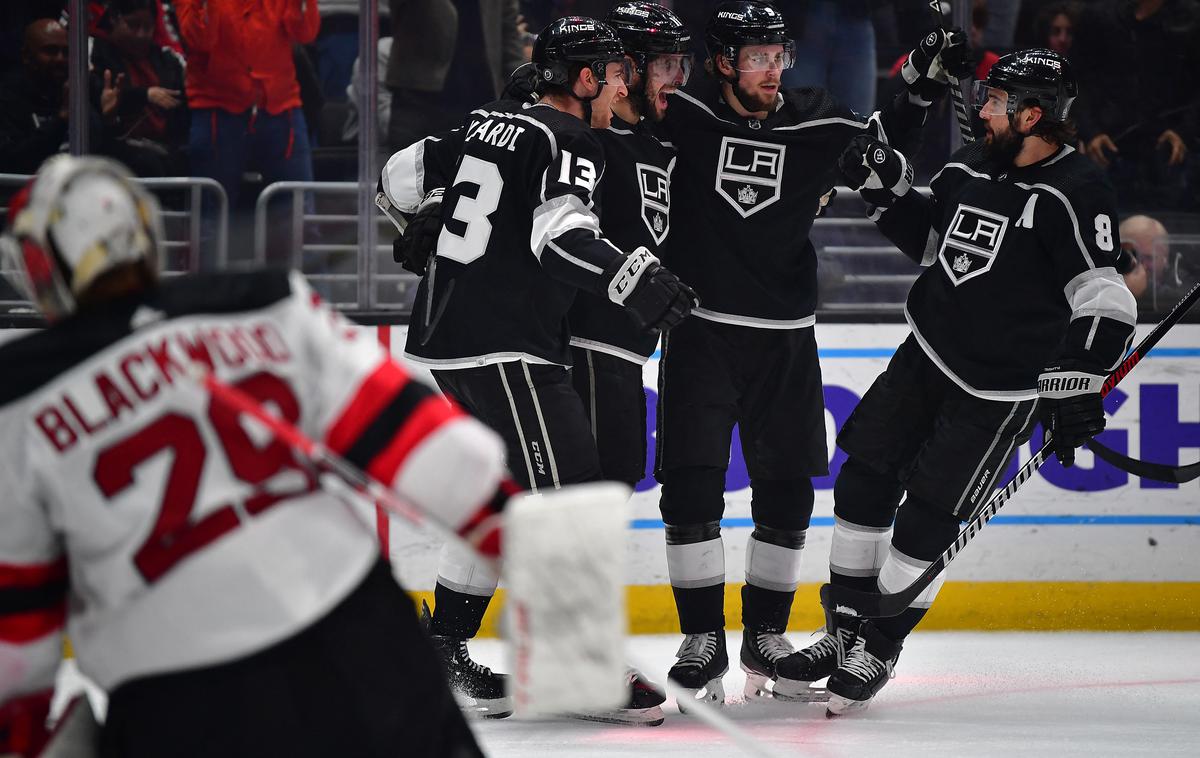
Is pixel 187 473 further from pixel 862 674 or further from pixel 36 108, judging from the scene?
pixel 36 108

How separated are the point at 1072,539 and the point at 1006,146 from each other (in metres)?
1.45

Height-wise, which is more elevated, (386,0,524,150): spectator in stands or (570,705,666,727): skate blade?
(386,0,524,150): spectator in stands

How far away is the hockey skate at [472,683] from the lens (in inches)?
122

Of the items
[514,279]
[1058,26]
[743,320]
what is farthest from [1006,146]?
[1058,26]

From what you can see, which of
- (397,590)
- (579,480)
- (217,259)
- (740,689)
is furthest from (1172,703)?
(217,259)

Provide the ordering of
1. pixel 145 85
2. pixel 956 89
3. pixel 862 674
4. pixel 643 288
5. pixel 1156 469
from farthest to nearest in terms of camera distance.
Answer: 1. pixel 145 85
2. pixel 956 89
3. pixel 1156 469
4. pixel 862 674
5. pixel 643 288

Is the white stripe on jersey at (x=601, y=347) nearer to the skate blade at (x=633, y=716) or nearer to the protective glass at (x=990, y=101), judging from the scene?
the skate blade at (x=633, y=716)

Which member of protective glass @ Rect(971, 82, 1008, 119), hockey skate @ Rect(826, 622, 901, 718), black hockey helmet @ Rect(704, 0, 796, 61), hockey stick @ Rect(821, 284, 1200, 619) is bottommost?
hockey skate @ Rect(826, 622, 901, 718)

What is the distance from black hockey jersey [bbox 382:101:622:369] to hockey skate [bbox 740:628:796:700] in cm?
82

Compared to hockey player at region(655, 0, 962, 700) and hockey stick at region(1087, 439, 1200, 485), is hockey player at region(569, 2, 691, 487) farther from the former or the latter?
hockey stick at region(1087, 439, 1200, 485)

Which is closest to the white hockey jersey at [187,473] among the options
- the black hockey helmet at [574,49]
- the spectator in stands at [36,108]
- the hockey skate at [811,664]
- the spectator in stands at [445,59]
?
the black hockey helmet at [574,49]

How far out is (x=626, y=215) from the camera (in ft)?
10.2

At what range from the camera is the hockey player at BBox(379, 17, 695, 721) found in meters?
2.91

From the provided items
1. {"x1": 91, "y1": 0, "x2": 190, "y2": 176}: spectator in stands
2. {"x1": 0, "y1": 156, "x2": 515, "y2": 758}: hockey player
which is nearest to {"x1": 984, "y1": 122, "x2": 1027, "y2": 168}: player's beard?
{"x1": 0, "y1": 156, "x2": 515, "y2": 758}: hockey player
